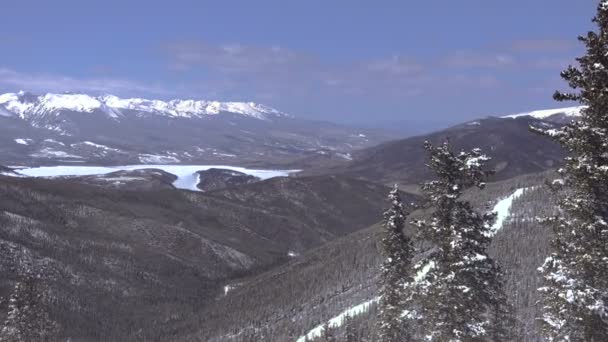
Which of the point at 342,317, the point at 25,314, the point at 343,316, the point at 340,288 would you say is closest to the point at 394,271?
the point at 25,314

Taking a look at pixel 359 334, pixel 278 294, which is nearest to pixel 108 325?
pixel 278 294

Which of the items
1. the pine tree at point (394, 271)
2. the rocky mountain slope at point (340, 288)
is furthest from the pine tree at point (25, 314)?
the rocky mountain slope at point (340, 288)

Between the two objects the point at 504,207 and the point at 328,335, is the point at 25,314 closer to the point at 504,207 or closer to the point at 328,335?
the point at 328,335

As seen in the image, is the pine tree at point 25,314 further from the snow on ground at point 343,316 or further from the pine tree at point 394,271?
the snow on ground at point 343,316

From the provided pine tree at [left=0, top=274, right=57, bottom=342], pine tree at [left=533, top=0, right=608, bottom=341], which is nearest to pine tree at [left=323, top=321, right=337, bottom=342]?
pine tree at [left=0, top=274, right=57, bottom=342]

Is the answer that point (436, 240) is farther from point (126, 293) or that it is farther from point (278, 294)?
point (126, 293)

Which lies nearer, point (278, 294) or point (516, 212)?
point (516, 212)
